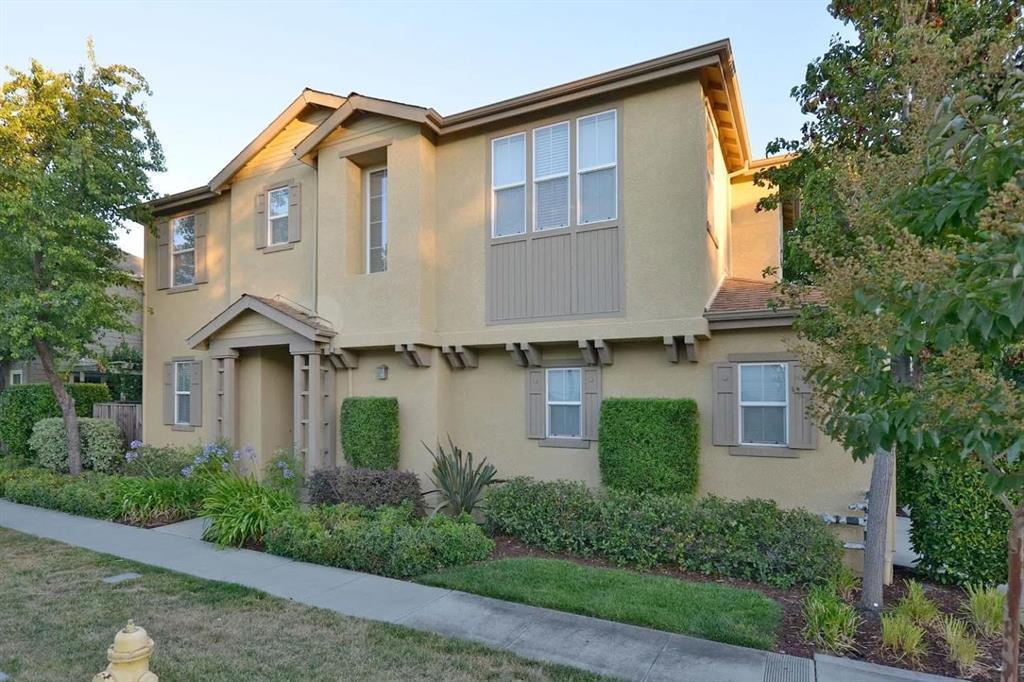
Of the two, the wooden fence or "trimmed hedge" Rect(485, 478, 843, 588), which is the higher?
the wooden fence

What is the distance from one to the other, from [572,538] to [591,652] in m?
3.07

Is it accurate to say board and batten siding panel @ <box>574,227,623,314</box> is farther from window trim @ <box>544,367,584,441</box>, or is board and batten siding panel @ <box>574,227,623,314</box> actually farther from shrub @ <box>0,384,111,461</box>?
shrub @ <box>0,384,111,461</box>

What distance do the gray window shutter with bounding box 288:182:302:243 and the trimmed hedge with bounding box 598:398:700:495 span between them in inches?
286

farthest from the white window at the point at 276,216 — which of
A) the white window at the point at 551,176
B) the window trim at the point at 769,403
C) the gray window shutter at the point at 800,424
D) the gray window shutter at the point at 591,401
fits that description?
the gray window shutter at the point at 800,424

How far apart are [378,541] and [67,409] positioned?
32.1ft

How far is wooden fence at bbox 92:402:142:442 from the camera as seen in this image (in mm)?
14422

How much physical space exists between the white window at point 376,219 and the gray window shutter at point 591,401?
14.3 feet

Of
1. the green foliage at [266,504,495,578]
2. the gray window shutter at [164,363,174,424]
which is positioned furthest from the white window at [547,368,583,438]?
the gray window shutter at [164,363,174,424]

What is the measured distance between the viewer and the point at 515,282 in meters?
9.76

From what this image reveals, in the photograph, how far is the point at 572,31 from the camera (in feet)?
37.7

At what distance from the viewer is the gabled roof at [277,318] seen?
34.9 feet

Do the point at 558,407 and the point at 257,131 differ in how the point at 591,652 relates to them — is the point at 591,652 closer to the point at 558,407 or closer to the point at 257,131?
the point at 558,407

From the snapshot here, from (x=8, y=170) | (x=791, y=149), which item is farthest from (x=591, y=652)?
(x=8, y=170)

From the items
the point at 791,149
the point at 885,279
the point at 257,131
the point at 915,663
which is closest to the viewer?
the point at 885,279
